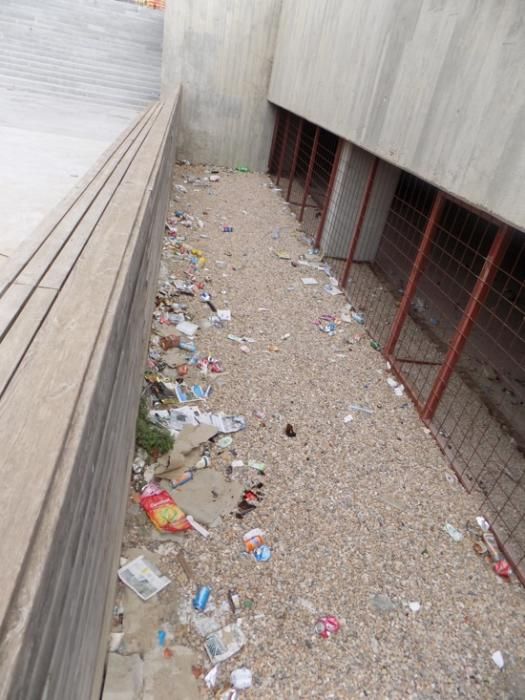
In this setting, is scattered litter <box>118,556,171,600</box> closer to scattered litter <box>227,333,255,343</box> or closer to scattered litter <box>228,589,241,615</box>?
scattered litter <box>228,589,241,615</box>

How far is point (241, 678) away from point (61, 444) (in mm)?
1936

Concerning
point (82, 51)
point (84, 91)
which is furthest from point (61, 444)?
point (82, 51)

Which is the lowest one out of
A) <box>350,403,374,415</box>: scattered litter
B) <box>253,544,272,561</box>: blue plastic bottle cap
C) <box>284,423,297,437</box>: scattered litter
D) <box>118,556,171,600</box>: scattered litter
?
<box>350,403,374,415</box>: scattered litter

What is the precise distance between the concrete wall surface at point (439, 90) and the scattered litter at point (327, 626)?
8.78 feet

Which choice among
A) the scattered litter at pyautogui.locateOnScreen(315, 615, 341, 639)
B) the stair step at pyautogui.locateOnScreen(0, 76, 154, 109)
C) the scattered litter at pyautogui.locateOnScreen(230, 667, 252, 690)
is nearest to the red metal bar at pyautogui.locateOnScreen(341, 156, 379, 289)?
the scattered litter at pyautogui.locateOnScreen(315, 615, 341, 639)

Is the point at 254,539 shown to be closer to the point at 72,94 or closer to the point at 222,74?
the point at 222,74

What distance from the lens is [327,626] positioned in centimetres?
272

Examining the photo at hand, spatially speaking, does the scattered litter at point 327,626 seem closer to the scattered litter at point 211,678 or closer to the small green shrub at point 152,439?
the scattered litter at point 211,678

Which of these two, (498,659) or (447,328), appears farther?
(447,328)

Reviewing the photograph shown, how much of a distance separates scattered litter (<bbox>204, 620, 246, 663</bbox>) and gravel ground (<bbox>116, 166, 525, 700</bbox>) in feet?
0.13

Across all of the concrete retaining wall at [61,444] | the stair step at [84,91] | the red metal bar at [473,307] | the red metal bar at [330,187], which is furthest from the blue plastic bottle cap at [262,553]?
the stair step at [84,91]

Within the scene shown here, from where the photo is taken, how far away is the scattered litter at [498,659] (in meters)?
2.72

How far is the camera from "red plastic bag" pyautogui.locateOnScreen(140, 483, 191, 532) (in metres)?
3.09

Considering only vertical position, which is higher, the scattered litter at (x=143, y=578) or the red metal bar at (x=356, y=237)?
the red metal bar at (x=356, y=237)
